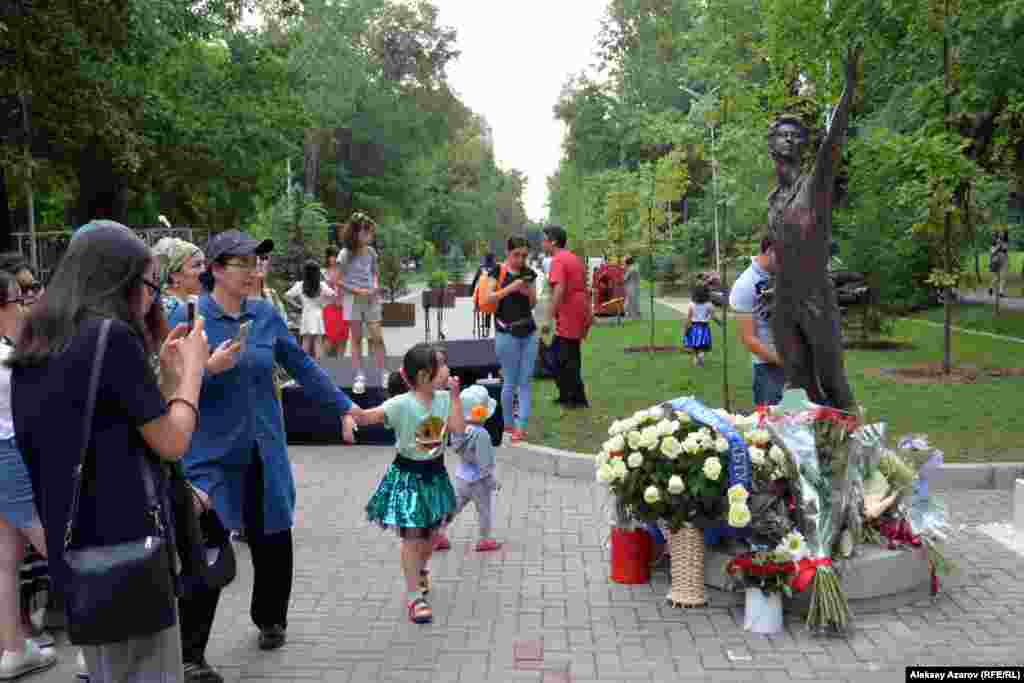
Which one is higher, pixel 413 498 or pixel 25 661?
pixel 413 498

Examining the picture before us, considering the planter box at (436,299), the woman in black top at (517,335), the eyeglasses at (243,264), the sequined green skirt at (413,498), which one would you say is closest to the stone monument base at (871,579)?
the sequined green skirt at (413,498)

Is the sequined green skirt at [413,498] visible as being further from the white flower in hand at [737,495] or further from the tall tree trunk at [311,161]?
the tall tree trunk at [311,161]

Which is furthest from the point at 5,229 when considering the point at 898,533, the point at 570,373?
the point at 898,533

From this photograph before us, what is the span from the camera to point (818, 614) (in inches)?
206

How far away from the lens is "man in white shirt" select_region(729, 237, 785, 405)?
7312 mm

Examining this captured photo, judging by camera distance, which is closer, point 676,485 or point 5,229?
point 676,485

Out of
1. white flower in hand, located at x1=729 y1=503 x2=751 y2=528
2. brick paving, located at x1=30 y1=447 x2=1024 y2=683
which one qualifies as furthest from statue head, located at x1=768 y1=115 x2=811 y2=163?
brick paving, located at x1=30 y1=447 x2=1024 y2=683

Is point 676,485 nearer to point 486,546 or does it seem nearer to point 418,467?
point 418,467

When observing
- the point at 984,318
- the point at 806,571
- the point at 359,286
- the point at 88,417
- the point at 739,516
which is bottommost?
the point at 806,571

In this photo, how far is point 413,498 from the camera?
5488 mm

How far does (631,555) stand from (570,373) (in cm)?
546

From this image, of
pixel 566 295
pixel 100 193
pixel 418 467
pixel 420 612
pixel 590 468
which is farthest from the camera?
pixel 100 193

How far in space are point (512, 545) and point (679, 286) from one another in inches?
1508

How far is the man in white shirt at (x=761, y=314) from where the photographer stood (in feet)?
24.0
